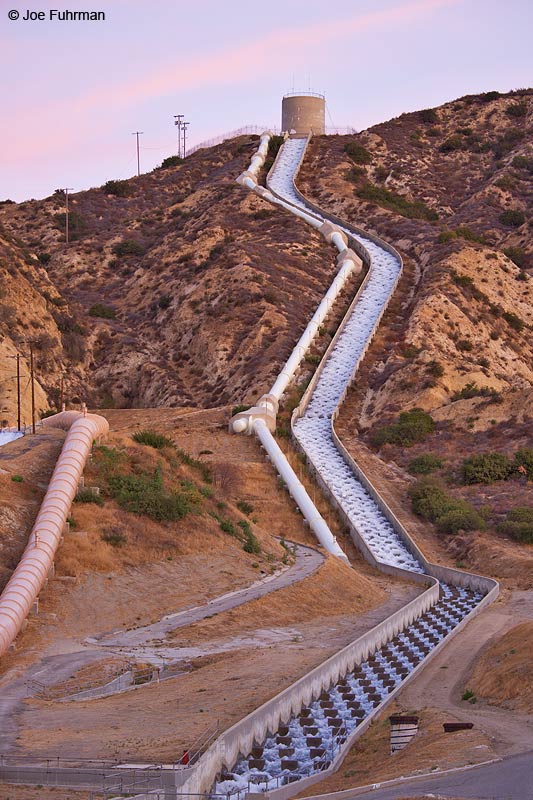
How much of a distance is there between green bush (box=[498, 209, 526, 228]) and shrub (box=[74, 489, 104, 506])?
61011 millimetres

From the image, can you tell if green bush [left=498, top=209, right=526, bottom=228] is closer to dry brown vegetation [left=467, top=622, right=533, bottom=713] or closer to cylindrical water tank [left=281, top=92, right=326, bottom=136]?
cylindrical water tank [left=281, top=92, right=326, bottom=136]

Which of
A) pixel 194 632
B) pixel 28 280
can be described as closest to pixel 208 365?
pixel 28 280

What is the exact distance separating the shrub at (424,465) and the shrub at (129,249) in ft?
128

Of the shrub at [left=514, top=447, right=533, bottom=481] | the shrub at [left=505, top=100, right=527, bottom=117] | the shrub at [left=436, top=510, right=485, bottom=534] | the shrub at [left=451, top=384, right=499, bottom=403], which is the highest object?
the shrub at [left=505, top=100, right=527, bottom=117]

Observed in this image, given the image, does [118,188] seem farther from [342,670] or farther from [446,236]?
[342,670]

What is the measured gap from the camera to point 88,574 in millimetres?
32438

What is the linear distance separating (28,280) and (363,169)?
134 feet

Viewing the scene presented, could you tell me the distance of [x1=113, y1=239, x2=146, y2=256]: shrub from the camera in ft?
283

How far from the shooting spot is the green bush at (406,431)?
2157 inches

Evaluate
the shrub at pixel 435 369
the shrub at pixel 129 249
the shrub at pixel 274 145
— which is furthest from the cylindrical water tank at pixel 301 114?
the shrub at pixel 435 369

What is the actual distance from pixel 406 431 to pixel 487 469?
5633mm

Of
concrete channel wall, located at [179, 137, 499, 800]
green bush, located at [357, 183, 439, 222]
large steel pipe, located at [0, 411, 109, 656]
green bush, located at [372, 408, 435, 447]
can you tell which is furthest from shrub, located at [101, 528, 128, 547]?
green bush, located at [357, 183, 439, 222]

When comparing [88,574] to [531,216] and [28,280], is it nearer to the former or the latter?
[28,280]

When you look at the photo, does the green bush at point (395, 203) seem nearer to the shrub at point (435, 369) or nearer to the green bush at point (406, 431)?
the shrub at point (435, 369)
